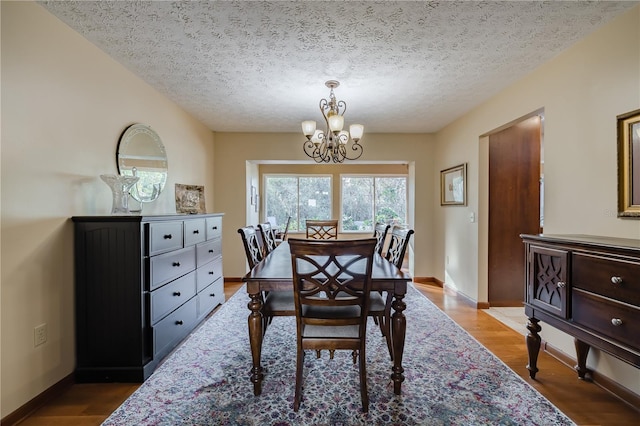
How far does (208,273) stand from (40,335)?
1547mm

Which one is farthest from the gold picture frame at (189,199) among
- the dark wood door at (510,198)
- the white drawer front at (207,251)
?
the dark wood door at (510,198)

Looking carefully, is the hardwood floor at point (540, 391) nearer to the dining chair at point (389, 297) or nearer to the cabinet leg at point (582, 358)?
the cabinet leg at point (582, 358)

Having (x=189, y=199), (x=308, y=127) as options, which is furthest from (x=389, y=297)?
(x=189, y=199)

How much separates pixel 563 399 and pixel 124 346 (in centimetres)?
286

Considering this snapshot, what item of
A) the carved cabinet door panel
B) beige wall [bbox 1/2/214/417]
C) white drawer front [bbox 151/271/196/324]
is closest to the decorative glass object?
beige wall [bbox 1/2/214/417]

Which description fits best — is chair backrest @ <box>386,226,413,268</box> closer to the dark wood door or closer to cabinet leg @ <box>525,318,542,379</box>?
cabinet leg @ <box>525,318,542,379</box>

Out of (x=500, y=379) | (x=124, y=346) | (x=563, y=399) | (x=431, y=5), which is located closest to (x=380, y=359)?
(x=500, y=379)

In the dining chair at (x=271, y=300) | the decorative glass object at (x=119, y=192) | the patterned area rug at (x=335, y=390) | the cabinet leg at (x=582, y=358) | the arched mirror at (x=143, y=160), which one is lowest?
the patterned area rug at (x=335, y=390)

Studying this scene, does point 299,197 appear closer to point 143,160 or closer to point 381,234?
point 381,234

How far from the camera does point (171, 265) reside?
2.45m

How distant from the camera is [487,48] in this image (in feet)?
7.39

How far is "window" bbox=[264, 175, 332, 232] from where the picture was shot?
6.68m

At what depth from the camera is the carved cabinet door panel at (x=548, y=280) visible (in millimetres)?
1787

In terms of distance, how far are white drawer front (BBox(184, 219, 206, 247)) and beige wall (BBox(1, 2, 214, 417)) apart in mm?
624
